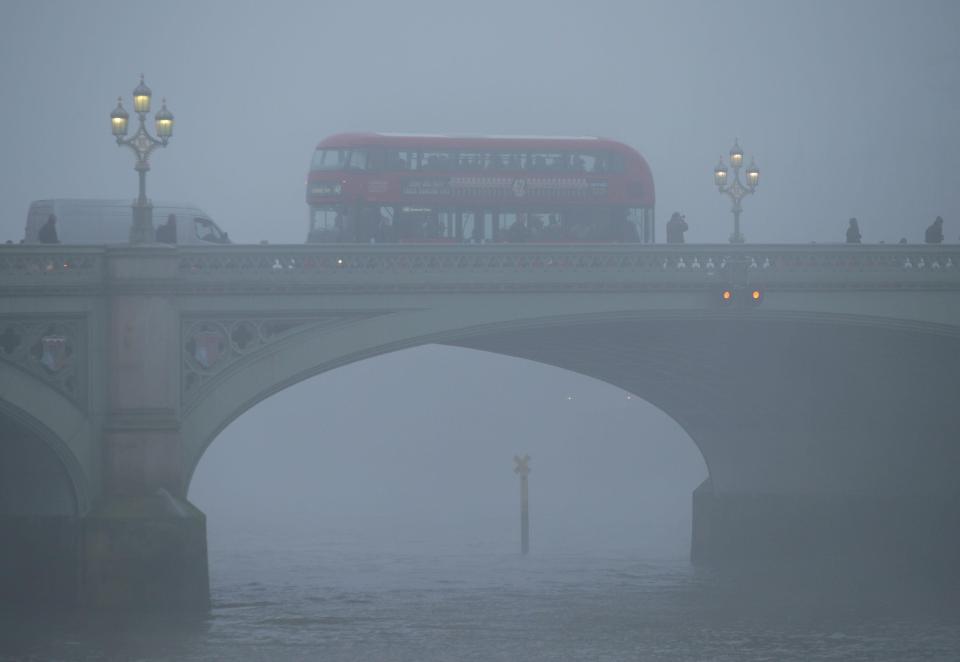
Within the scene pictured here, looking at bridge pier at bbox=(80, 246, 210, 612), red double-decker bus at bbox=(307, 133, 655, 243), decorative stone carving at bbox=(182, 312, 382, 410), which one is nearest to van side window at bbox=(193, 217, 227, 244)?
red double-decker bus at bbox=(307, 133, 655, 243)

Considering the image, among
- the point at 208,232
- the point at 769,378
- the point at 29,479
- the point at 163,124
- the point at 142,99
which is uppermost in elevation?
the point at 142,99

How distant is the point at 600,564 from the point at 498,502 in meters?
42.0

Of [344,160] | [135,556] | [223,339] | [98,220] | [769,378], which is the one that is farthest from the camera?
[769,378]

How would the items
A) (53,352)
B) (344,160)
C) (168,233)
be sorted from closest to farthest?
(53,352), (168,233), (344,160)

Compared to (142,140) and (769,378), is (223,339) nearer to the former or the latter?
(142,140)

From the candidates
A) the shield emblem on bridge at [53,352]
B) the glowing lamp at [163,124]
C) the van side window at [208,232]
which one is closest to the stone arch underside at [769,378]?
the shield emblem on bridge at [53,352]

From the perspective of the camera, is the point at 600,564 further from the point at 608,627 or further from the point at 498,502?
the point at 498,502

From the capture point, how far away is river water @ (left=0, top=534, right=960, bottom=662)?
35.1 m

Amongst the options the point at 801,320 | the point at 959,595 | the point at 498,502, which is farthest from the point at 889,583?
the point at 498,502

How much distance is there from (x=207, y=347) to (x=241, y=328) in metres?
0.79

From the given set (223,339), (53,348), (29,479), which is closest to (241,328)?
(223,339)

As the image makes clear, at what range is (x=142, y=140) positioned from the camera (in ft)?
116

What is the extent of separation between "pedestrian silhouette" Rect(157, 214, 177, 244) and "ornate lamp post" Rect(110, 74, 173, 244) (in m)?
1.11

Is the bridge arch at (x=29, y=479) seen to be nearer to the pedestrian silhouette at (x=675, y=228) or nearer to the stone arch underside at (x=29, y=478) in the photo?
the stone arch underside at (x=29, y=478)
